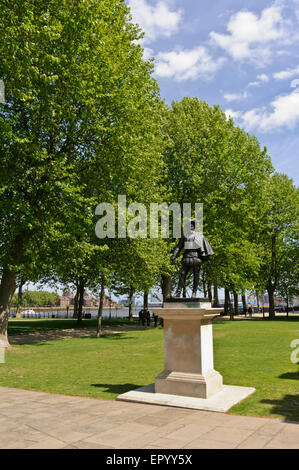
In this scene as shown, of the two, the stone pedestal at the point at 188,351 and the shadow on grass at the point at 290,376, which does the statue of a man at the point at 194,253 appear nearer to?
the stone pedestal at the point at 188,351

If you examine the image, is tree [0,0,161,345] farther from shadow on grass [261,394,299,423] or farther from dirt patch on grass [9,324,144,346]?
shadow on grass [261,394,299,423]

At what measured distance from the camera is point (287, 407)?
725cm

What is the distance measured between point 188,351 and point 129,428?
257cm

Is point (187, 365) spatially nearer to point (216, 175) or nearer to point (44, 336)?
point (44, 336)

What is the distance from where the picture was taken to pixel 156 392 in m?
8.41

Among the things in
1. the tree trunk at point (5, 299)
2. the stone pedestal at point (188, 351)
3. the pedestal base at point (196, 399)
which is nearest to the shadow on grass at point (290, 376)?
the pedestal base at point (196, 399)

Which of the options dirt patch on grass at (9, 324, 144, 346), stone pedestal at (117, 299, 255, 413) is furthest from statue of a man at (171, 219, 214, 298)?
dirt patch on grass at (9, 324, 144, 346)

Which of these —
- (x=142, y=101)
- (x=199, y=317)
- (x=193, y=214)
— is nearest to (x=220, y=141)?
(x=193, y=214)

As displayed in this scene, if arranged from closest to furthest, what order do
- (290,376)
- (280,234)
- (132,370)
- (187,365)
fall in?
(187,365) → (290,376) → (132,370) → (280,234)

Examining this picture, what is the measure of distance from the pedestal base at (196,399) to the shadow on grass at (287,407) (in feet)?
2.32

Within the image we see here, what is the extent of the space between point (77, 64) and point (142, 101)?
14.8 ft

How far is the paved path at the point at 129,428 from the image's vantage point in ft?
17.1

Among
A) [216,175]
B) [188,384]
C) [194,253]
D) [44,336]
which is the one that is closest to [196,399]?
[188,384]

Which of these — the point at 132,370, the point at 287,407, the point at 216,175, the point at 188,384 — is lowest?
the point at 132,370
